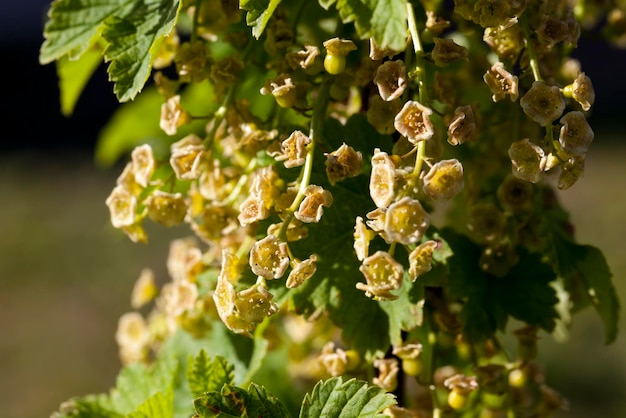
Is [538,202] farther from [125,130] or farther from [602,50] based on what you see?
[602,50]

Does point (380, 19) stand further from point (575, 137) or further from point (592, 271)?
point (592, 271)

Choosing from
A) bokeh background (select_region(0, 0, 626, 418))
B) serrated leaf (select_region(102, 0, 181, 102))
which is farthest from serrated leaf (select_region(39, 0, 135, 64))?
bokeh background (select_region(0, 0, 626, 418))

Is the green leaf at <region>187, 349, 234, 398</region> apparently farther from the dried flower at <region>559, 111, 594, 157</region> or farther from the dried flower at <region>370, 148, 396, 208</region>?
the dried flower at <region>559, 111, 594, 157</region>

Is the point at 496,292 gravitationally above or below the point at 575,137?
below

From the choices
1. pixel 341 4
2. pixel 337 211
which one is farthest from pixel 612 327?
pixel 341 4

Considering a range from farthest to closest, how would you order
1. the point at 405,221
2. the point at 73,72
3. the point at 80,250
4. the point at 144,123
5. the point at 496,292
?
the point at 80,250, the point at 144,123, the point at 73,72, the point at 496,292, the point at 405,221

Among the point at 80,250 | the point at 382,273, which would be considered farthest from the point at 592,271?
the point at 80,250
